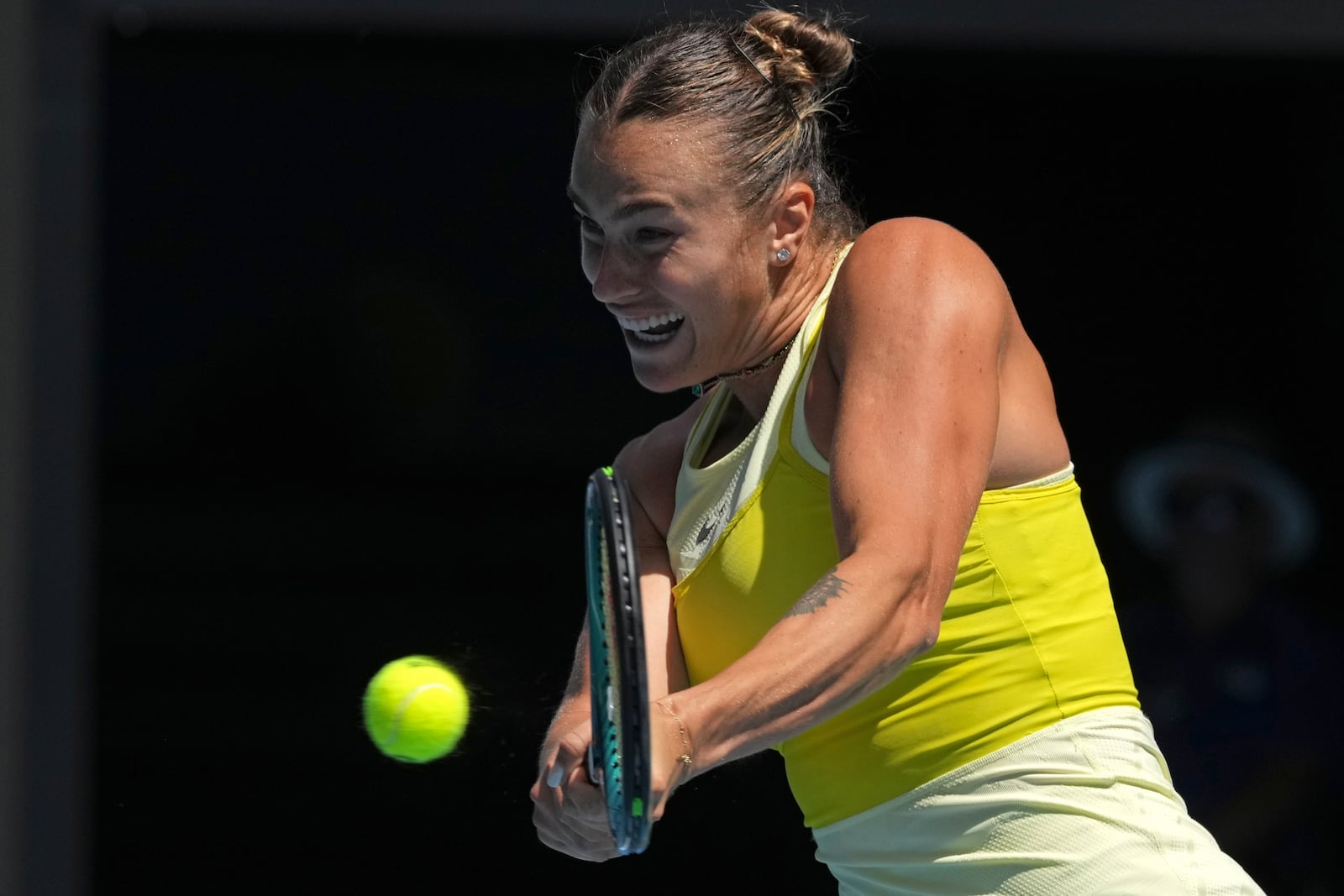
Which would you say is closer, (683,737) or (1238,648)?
(683,737)

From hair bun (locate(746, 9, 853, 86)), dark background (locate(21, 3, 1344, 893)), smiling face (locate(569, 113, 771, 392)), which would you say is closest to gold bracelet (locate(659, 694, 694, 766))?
smiling face (locate(569, 113, 771, 392))

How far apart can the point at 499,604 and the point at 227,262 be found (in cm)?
107

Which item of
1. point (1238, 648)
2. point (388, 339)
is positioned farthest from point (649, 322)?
point (1238, 648)

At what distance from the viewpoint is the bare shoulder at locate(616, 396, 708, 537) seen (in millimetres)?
2266

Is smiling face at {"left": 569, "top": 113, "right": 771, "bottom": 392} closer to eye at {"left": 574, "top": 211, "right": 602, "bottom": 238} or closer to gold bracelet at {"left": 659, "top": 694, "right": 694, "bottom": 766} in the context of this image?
eye at {"left": 574, "top": 211, "right": 602, "bottom": 238}

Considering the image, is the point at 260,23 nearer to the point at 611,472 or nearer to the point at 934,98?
the point at 934,98

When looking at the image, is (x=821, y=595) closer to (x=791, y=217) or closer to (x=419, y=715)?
(x=791, y=217)

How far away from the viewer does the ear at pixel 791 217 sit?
2.07m

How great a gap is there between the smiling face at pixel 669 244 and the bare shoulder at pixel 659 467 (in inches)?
8.9

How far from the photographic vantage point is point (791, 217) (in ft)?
6.84

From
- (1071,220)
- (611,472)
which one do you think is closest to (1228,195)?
(1071,220)

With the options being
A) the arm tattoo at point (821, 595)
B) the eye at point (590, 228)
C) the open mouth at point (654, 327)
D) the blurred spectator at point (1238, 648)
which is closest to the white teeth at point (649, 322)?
the open mouth at point (654, 327)

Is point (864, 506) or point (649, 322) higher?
point (649, 322)

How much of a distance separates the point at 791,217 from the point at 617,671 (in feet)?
2.56
